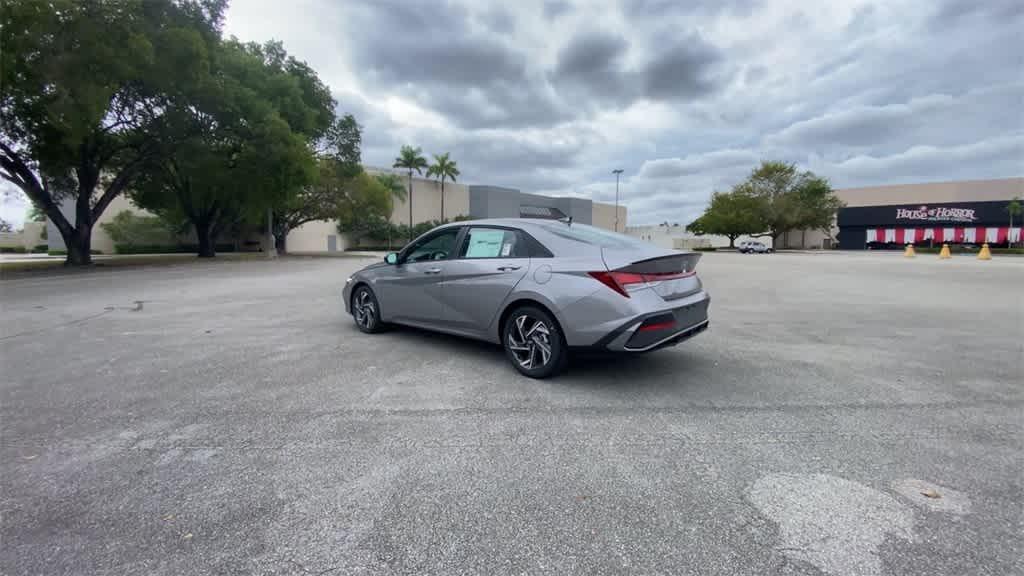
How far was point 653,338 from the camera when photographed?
13.3ft

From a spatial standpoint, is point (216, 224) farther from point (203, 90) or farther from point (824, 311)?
point (824, 311)

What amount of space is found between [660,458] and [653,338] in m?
1.28

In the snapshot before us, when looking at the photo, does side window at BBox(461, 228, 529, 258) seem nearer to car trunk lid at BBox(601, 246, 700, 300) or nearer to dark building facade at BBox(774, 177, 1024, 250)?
car trunk lid at BBox(601, 246, 700, 300)

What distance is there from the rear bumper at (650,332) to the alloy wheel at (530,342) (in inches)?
20.2

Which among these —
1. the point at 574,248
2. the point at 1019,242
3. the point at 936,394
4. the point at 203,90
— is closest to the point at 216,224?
the point at 203,90

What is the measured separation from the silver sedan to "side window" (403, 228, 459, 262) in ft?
0.05

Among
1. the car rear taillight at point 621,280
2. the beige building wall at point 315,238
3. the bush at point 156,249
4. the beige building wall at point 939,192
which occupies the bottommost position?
the car rear taillight at point 621,280

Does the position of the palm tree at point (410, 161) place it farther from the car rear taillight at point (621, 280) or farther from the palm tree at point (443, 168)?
the car rear taillight at point (621, 280)

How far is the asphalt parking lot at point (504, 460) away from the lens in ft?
6.98

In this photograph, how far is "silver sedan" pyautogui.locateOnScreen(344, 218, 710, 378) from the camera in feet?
13.2

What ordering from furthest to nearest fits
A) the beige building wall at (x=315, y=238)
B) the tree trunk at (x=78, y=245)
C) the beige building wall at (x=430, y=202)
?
the beige building wall at (x=430, y=202) → the beige building wall at (x=315, y=238) → the tree trunk at (x=78, y=245)

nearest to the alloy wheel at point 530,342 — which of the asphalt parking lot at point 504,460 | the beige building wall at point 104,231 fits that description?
the asphalt parking lot at point 504,460

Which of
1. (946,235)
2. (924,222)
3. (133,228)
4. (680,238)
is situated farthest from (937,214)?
(133,228)

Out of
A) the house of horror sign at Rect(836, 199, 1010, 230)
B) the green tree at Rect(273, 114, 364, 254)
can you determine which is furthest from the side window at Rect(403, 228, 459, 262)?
the house of horror sign at Rect(836, 199, 1010, 230)
